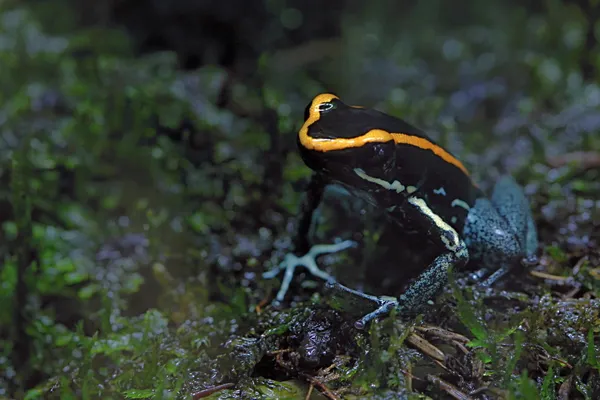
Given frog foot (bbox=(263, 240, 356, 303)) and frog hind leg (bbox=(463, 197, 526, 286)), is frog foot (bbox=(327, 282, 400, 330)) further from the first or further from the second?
frog hind leg (bbox=(463, 197, 526, 286))

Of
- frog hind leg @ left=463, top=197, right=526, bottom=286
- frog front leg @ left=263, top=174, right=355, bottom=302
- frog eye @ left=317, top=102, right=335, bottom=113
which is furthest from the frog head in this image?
frog hind leg @ left=463, top=197, right=526, bottom=286

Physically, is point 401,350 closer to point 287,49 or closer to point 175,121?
point 175,121

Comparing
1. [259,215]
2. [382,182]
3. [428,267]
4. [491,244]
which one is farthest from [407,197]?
[259,215]

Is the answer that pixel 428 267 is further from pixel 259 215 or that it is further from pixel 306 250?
pixel 259 215

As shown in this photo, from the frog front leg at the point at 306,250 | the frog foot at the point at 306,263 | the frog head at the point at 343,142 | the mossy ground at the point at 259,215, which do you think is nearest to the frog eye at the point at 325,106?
the frog head at the point at 343,142

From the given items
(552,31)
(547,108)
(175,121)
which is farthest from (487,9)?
(175,121)
